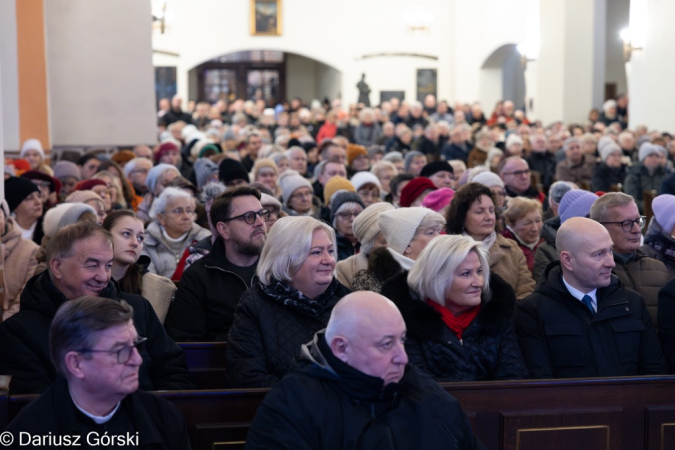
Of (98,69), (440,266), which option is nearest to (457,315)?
(440,266)

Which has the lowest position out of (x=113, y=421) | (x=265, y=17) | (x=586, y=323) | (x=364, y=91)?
(x=113, y=421)

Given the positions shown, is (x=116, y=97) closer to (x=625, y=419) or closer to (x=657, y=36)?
(x=657, y=36)

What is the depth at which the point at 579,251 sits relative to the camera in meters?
4.32

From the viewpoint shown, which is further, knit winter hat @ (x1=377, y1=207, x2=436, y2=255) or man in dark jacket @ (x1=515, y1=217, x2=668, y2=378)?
knit winter hat @ (x1=377, y1=207, x2=436, y2=255)

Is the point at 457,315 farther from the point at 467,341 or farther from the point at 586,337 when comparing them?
the point at 586,337

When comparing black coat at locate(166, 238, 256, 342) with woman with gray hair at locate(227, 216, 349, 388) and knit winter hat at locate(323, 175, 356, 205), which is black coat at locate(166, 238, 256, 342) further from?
knit winter hat at locate(323, 175, 356, 205)

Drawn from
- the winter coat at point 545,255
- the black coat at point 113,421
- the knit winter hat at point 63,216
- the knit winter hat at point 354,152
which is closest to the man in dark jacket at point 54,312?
the black coat at point 113,421

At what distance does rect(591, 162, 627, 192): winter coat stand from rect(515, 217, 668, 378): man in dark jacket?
8.57 meters

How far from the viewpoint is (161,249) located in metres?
6.52

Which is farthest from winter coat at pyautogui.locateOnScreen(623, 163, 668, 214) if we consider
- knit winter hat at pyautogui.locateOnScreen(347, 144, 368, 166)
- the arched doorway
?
the arched doorway

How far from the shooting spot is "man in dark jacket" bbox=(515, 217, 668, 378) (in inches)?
167

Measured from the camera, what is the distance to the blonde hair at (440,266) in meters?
4.08

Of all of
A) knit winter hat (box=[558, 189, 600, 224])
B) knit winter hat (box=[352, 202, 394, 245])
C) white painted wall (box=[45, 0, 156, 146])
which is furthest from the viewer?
white painted wall (box=[45, 0, 156, 146])

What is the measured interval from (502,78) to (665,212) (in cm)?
2318
